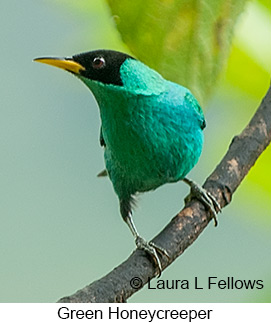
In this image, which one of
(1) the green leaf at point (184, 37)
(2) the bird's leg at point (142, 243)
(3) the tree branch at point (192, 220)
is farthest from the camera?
(2) the bird's leg at point (142, 243)

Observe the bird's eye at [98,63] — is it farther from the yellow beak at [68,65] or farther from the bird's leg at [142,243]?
the bird's leg at [142,243]

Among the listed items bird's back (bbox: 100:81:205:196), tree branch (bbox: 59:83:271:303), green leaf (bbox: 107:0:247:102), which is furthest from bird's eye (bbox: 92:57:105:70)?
green leaf (bbox: 107:0:247:102)

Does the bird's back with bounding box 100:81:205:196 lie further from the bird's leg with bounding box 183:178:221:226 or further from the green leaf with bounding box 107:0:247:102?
the green leaf with bounding box 107:0:247:102

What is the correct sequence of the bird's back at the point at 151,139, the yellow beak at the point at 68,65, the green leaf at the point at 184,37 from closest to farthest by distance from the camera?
the green leaf at the point at 184,37 → the yellow beak at the point at 68,65 → the bird's back at the point at 151,139

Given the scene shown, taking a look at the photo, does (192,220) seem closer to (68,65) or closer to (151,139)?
(151,139)

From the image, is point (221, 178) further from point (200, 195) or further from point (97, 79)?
point (97, 79)

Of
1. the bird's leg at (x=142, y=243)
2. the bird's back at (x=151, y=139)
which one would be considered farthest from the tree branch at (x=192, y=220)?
the bird's back at (x=151, y=139)

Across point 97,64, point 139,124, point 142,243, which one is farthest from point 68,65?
point 142,243
